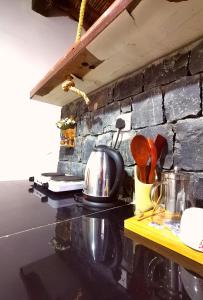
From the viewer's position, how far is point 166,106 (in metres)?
0.74

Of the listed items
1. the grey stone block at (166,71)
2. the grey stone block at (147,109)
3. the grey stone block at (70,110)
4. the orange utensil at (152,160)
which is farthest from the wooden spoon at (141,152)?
the grey stone block at (70,110)

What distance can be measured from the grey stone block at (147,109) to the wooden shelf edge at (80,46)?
1.03 feet

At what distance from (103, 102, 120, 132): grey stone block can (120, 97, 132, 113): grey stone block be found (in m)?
0.03

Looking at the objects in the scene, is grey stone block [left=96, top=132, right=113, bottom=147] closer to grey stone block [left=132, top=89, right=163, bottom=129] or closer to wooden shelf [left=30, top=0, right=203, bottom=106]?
grey stone block [left=132, top=89, right=163, bottom=129]

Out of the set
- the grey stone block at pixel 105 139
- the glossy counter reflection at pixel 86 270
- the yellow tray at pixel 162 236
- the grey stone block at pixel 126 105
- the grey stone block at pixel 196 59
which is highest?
the grey stone block at pixel 196 59

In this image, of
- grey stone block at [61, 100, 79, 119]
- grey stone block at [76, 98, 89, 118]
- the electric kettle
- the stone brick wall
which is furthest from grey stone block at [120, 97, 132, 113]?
grey stone block at [61, 100, 79, 119]

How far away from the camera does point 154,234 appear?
1.56 ft

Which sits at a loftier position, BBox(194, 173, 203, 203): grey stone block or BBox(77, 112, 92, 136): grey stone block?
BBox(77, 112, 92, 136): grey stone block

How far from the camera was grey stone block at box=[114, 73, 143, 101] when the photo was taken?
0.88 metres

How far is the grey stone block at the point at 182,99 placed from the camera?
65 cm

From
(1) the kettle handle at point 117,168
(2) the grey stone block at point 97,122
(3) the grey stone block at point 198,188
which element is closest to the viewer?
(3) the grey stone block at point 198,188

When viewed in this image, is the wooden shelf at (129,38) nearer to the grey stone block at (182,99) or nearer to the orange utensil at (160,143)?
the grey stone block at (182,99)

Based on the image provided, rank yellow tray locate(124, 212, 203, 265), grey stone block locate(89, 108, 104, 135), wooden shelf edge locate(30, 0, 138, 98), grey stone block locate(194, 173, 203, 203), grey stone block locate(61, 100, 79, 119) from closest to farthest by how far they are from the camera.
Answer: yellow tray locate(124, 212, 203, 265), wooden shelf edge locate(30, 0, 138, 98), grey stone block locate(194, 173, 203, 203), grey stone block locate(89, 108, 104, 135), grey stone block locate(61, 100, 79, 119)

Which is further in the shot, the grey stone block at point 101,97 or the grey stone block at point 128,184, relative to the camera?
the grey stone block at point 101,97
